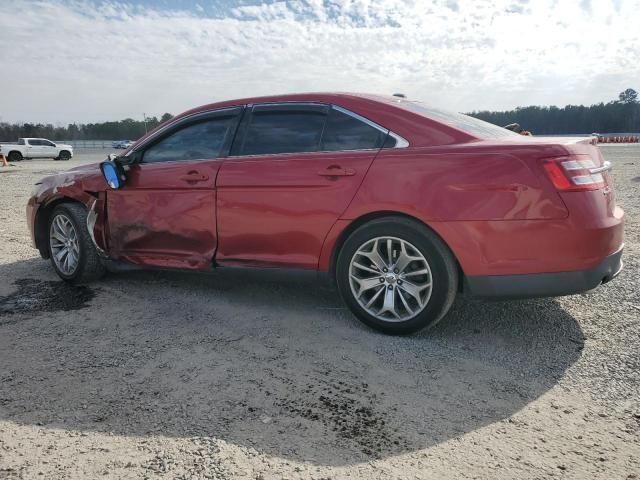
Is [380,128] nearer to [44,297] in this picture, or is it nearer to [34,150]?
[44,297]

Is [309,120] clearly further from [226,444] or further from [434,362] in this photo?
[226,444]

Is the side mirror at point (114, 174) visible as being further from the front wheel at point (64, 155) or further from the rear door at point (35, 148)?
the front wheel at point (64, 155)

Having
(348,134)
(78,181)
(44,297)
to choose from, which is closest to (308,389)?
(348,134)

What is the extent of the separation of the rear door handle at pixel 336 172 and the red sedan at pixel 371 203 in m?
0.01

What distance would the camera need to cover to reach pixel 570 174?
2.91 meters

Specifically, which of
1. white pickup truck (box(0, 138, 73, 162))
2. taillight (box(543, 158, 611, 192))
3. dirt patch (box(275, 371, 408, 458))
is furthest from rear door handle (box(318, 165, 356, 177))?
white pickup truck (box(0, 138, 73, 162))

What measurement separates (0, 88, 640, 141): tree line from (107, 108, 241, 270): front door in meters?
78.1

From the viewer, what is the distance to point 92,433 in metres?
2.34

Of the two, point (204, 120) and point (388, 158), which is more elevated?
point (204, 120)

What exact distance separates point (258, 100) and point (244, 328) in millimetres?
1793

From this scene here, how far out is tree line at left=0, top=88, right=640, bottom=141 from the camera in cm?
8031

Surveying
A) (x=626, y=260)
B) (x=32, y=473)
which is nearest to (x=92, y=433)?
(x=32, y=473)

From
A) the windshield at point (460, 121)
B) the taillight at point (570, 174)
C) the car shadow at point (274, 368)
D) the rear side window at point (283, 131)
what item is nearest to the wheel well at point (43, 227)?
the car shadow at point (274, 368)

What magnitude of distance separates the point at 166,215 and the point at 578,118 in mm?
100145
